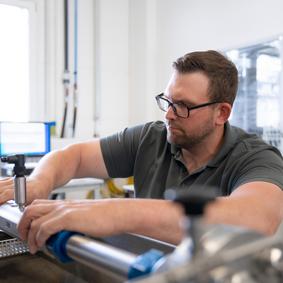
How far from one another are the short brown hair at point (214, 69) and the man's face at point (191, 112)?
0.02 meters

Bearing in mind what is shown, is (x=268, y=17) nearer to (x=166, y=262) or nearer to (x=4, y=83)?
(x=4, y=83)

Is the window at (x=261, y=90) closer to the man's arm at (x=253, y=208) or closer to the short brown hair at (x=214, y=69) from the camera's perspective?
the short brown hair at (x=214, y=69)

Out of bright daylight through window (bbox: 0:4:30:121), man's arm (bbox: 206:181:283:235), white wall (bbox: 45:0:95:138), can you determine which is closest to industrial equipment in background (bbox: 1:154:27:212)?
man's arm (bbox: 206:181:283:235)

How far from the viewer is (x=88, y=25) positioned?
3758 millimetres

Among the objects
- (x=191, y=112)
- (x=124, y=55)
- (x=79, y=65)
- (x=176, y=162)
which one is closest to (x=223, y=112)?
(x=191, y=112)

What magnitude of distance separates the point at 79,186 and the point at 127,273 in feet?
8.63

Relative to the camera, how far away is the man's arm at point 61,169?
0.99m

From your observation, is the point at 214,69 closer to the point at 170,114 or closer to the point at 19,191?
the point at 170,114

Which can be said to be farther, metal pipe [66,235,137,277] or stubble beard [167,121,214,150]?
stubble beard [167,121,214,150]

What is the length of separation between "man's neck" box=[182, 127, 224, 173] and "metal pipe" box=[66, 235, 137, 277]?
740mm

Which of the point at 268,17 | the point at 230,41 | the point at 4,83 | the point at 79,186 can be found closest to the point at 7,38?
the point at 4,83

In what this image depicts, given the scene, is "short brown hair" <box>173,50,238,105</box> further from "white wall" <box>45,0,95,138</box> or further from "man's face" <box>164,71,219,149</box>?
"white wall" <box>45,0,95,138</box>

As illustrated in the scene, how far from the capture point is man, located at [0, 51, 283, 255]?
2.19 ft

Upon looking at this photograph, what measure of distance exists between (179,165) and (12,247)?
593mm
